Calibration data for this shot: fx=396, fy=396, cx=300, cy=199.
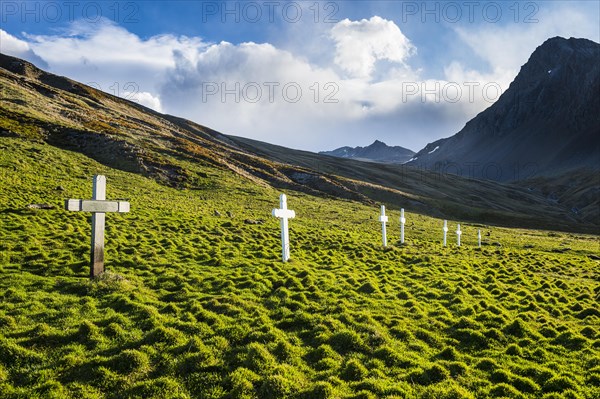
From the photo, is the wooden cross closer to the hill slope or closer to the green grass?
the green grass

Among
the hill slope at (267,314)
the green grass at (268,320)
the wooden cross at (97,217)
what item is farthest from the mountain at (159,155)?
the wooden cross at (97,217)

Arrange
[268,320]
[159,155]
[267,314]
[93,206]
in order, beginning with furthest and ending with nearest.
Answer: [159,155], [93,206], [267,314], [268,320]

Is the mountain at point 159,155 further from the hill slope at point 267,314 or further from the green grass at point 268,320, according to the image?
the green grass at point 268,320

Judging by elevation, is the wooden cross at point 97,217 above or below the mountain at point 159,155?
below

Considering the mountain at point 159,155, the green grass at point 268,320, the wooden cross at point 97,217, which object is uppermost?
the mountain at point 159,155

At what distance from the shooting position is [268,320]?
1410 cm

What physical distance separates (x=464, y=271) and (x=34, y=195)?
35719 millimetres

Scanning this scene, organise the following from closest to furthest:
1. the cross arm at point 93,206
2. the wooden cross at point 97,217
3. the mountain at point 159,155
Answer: the cross arm at point 93,206 < the wooden cross at point 97,217 < the mountain at point 159,155

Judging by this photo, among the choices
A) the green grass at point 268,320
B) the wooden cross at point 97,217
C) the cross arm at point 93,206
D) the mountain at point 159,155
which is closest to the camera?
the green grass at point 268,320

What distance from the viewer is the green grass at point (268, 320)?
32.9ft

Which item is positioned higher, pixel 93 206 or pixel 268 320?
pixel 93 206

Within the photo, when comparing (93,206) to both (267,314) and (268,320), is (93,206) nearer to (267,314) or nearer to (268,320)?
(267,314)

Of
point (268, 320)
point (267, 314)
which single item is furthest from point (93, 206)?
point (268, 320)

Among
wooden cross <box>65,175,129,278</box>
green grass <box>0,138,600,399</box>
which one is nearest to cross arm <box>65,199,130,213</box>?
wooden cross <box>65,175,129,278</box>
